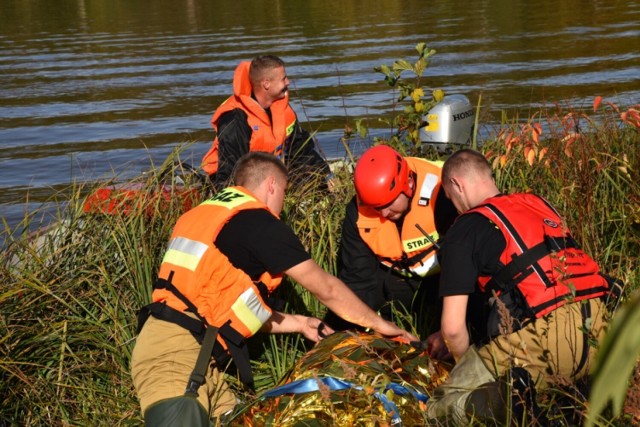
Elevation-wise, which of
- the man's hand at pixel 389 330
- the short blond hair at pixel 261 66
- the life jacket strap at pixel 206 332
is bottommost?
the man's hand at pixel 389 330

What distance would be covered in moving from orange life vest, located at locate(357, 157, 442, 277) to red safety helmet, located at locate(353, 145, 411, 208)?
189 mm

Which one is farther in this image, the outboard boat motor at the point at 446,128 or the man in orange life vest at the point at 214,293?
the outboard boat motor at the point at 446,128

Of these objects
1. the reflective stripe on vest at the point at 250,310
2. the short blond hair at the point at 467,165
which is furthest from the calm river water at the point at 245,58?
the short blond hair at the point at 467,165

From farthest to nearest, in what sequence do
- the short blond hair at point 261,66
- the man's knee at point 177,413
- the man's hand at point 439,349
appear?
1. the short blond hair at point 261,66
2. the man's hand at point 439,349
3. the man's knee at point 177,413

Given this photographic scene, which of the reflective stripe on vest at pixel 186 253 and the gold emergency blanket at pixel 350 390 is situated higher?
the reflective stripe on vest at pixel 186 253

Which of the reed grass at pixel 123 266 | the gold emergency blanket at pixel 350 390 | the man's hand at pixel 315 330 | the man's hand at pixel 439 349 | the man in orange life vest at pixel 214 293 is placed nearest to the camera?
the gold emergency blanket at pixel 350 390

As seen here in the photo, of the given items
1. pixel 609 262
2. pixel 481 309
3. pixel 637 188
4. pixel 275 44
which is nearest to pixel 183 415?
pixel 481 309

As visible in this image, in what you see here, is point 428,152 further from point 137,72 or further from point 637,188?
point 137,72

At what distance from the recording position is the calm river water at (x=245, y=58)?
14250mm

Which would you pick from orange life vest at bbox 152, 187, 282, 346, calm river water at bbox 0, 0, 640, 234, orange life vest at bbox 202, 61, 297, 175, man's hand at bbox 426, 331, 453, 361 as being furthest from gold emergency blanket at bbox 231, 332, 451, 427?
calm river water at bbox 0, 0, 640, 234

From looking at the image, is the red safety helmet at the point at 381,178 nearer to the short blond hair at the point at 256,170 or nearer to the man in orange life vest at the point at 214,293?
the short blond hair at the point at 256,170

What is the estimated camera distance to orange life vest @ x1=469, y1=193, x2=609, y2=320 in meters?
3.62

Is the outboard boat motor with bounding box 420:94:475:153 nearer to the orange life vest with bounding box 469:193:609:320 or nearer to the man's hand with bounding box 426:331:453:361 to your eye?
the man's hand with bounding box 426:331:453:361

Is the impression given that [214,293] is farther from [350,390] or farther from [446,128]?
[446,128]
